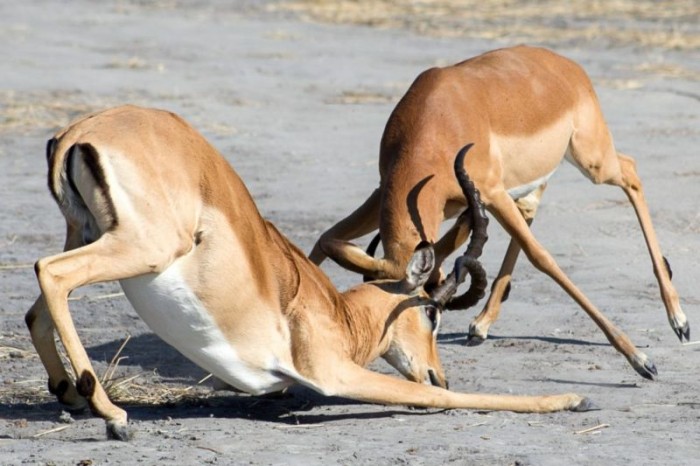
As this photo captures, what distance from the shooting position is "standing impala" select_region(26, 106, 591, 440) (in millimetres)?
5789

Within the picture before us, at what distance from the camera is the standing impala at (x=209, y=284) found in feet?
19.0

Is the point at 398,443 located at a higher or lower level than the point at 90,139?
lower

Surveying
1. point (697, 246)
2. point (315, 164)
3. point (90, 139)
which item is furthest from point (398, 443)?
point (315, 164)

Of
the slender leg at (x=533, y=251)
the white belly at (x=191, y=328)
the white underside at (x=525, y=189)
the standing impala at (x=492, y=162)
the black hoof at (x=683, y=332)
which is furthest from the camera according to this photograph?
the white underside at (x=525, y=189)

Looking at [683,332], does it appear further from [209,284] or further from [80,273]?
[80,273]

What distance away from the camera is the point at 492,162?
26.8ft

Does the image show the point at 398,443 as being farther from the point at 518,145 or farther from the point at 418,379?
the point at 518,145

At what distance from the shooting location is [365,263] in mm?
7172

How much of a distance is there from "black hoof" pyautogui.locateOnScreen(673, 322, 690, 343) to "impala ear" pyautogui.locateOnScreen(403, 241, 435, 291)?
2127 millimetres

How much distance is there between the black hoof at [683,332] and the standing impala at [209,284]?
1.76m

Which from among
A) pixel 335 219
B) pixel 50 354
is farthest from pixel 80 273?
pixel 335 219

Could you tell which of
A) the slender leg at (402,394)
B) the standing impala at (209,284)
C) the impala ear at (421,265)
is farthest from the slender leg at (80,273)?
the impala ear at (421,265)

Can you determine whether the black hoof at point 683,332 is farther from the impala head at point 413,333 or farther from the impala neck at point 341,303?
the impala neck at point 341,303

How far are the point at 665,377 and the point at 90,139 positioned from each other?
3.35 meters
